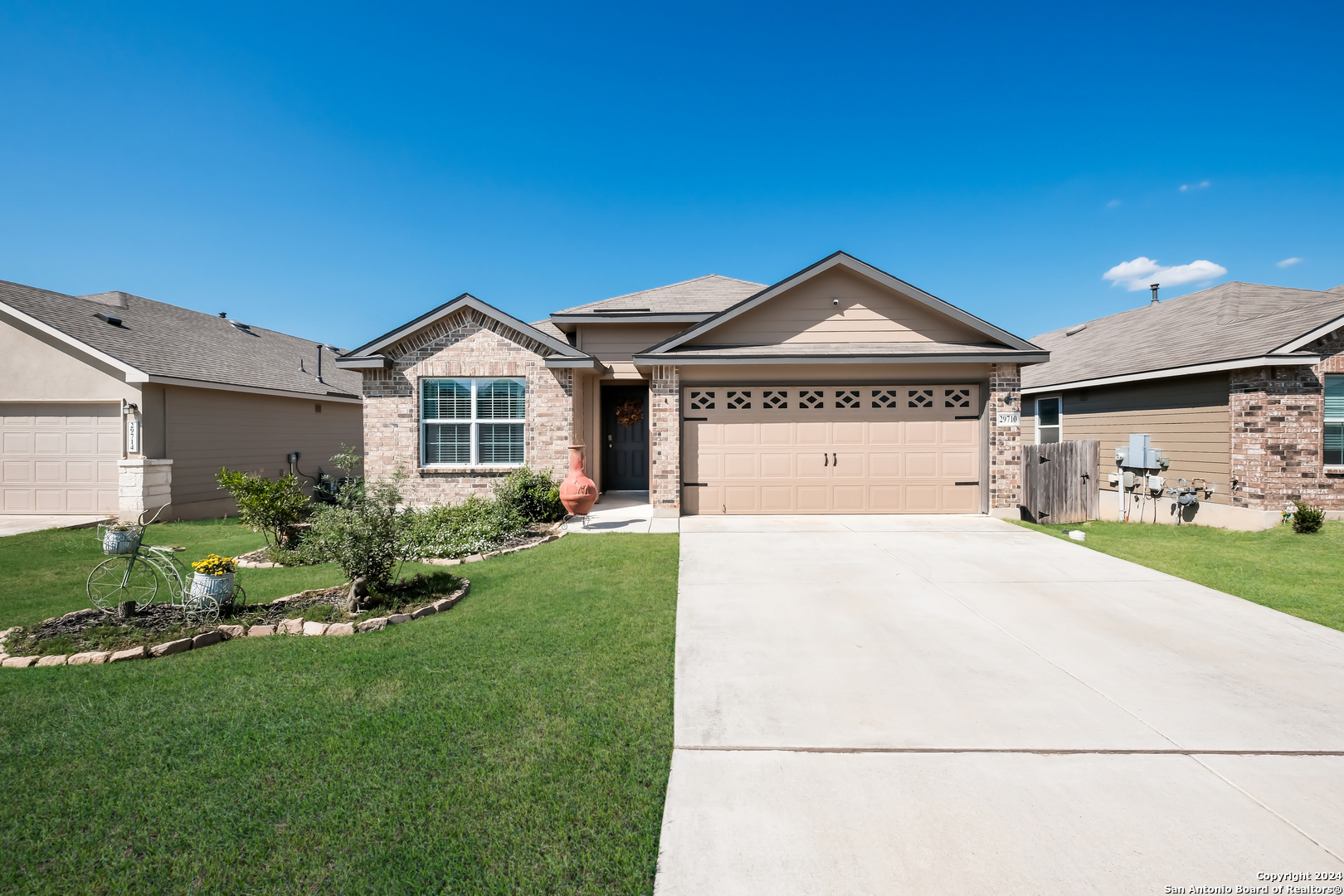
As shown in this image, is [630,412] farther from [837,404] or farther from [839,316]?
[839,316]

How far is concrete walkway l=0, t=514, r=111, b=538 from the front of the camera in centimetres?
1056

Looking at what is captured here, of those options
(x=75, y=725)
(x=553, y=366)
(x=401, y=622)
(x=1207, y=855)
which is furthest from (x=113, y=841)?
(x=553, y=366)

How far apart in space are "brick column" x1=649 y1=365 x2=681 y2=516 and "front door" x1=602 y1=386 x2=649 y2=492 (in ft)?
11.3

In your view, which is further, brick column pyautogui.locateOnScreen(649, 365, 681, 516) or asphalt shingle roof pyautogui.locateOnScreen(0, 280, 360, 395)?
asphalt shingle roof pyautogui.locateOnScreen(0, 280, 360, 395)

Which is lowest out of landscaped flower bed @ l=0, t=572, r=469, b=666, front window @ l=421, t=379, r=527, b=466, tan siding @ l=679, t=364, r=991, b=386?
landscaped flower bed @ l=0, t=572, r=469, b=666

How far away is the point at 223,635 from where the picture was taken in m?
5.00

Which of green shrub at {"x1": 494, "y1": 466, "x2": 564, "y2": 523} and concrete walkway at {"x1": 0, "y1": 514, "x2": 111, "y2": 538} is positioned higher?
green shrub at {"x1": 494, "y1": 466, "x2": 564, "y2": 523}

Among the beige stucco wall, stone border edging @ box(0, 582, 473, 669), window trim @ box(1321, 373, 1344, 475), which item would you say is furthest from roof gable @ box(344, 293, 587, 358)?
window trim @ box(1321, 373, 1344, 475)

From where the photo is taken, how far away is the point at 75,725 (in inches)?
137

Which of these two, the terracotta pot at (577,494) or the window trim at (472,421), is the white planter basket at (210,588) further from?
the window trim at (472,421)

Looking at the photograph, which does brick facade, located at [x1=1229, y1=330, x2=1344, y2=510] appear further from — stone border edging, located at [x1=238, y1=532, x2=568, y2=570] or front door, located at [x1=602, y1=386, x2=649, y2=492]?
stone border edging, located at [x1=238, y1=532, x2=568, y2=570]

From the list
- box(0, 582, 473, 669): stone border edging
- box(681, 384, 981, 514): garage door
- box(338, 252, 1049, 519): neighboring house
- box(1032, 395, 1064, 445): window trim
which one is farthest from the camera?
box(1032, 395, 1064, 445): window trim

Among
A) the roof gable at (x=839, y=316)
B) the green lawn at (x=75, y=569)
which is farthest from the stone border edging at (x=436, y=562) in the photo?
the roof gable at (x=839, y=316)

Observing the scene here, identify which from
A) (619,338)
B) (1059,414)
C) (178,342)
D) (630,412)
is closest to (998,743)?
(630,412)
